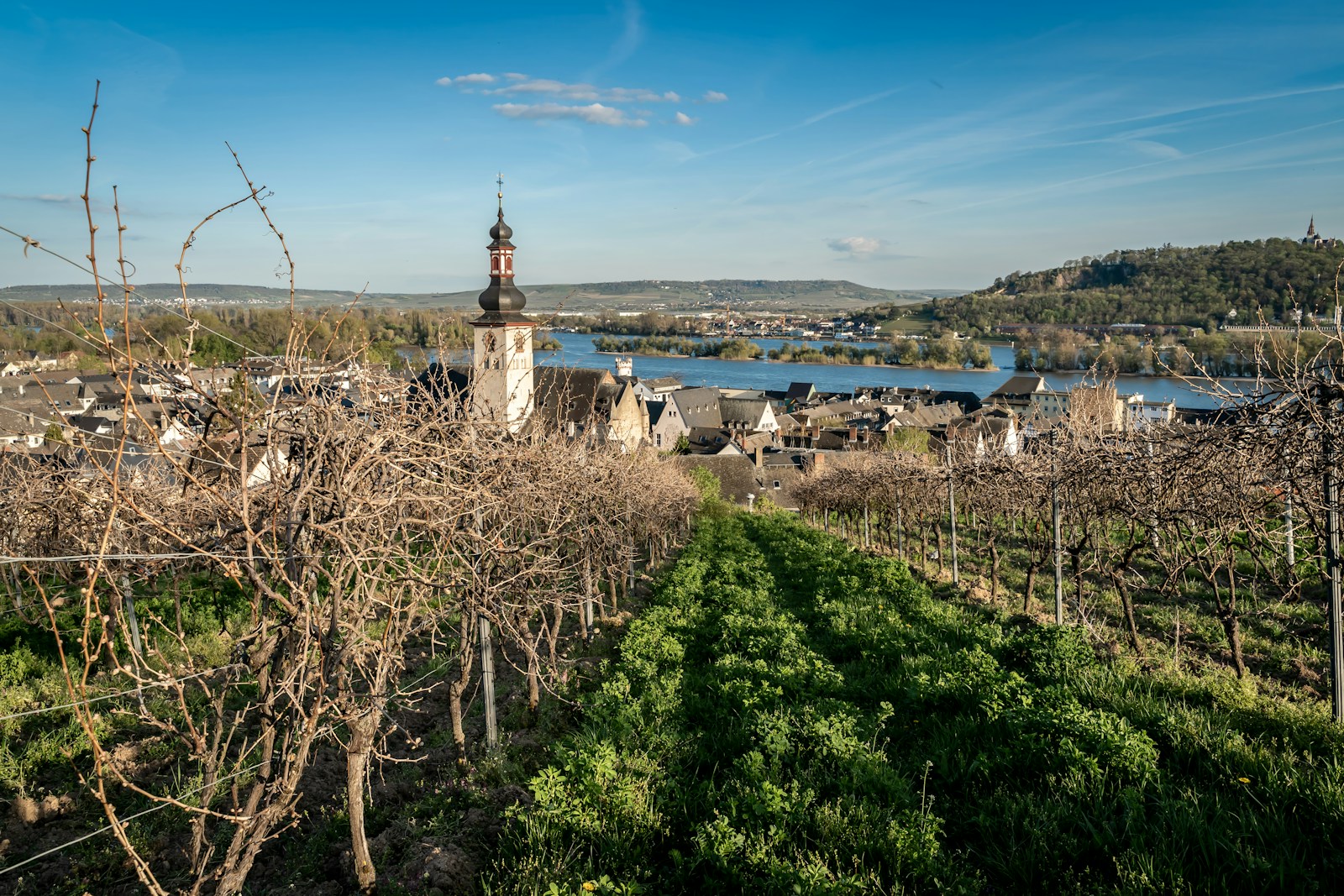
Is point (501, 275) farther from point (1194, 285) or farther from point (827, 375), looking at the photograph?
point (1194, 285)

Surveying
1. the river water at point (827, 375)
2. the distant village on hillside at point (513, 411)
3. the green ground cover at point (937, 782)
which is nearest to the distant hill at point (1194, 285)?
the river water at point (827, 375)

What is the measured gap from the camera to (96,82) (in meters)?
2.67

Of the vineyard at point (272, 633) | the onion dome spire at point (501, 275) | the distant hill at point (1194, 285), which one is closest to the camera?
the vineyard at point (272, 633)

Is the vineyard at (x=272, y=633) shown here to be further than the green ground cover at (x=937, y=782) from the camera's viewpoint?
No

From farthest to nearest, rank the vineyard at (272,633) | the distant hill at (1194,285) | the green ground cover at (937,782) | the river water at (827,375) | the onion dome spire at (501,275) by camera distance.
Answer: the river water at (827,375)
the distant hill at (1194,285)
the onion dome spire at (501,275)
the green ground cover at (937,782)
the vineyard at (272,633)

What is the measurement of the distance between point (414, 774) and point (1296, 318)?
335 inches

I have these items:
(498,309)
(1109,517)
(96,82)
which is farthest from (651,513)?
(498,309)

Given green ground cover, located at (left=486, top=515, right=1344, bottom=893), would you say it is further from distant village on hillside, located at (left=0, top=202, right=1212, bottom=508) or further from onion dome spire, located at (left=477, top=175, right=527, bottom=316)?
onion dome spire, located at (left=477, top=175, right=527, bottom=316)

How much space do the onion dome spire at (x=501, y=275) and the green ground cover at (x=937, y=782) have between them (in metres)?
36.7

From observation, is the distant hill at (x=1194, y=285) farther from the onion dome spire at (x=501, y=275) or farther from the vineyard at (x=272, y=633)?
the vineyard at (x=272, y=633)

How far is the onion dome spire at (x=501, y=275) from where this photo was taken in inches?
1673

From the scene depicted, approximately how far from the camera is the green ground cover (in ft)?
14.2

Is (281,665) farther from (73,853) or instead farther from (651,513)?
(651,513)

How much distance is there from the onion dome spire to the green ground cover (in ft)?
120
